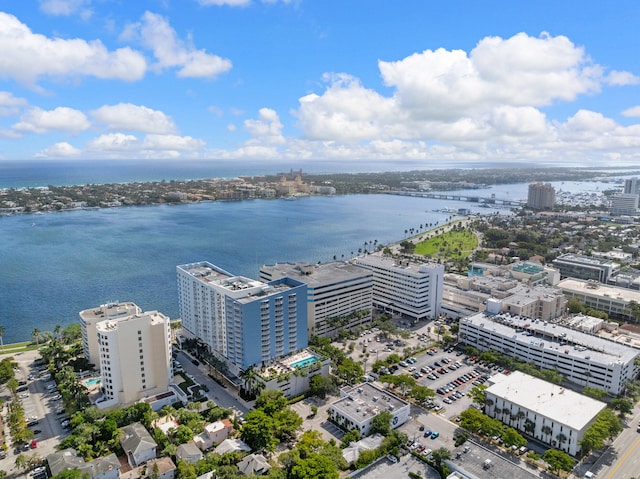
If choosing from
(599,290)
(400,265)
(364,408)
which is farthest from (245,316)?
(599,290)

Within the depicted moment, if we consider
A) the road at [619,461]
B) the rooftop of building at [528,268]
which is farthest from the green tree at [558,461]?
the rooftop of building at [528,268]

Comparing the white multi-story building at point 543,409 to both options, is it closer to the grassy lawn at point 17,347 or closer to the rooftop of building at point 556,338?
the rooftop of building at point 556,338

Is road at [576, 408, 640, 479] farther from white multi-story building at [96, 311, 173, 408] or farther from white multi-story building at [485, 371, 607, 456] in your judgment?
white multi-story building at [96, 311, 173, 408]

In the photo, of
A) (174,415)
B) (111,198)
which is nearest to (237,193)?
(111,198)

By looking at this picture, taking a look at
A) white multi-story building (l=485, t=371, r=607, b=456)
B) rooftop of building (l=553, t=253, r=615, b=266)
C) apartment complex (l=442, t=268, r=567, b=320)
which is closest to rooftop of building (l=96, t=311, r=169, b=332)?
white multi-story building (l=485, t=371, r=607, b=456)

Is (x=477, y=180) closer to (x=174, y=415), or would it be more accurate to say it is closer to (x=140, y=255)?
(x=140, y=255)

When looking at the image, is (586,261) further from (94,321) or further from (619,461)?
(94,321)
